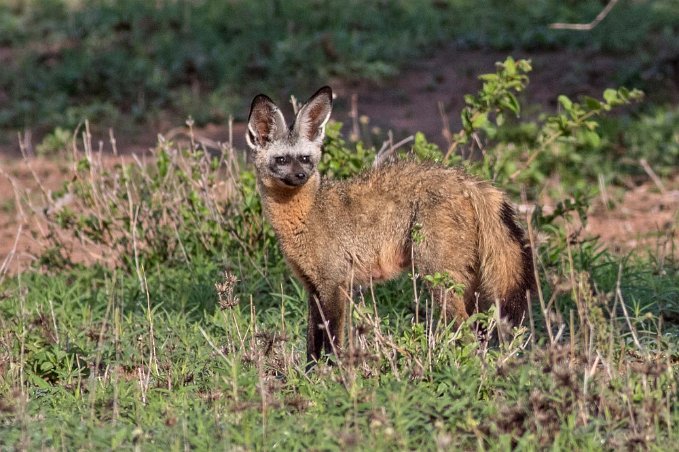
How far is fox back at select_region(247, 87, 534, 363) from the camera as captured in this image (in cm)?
573

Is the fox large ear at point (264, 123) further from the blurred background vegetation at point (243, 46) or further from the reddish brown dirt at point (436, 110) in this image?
the blurred background vegetation at point (243, 46)

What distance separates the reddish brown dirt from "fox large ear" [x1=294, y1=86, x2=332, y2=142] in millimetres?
3306

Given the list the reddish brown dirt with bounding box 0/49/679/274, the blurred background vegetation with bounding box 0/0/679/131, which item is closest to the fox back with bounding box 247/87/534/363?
the reddish brown dirt with bounding box 0/49/679/274

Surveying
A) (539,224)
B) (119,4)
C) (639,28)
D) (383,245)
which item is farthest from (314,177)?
(119,4)

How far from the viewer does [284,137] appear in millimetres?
6262

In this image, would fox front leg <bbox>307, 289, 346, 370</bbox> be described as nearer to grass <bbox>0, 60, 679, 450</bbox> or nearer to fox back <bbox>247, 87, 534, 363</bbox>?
fox back <bbox>247, 87, 534, 363</bbox>

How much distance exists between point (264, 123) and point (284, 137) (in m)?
0.14

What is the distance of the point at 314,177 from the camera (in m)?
6.21

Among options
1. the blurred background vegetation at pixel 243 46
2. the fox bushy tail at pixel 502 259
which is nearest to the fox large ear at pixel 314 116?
→ the fox bushy tail at pixel 502 259

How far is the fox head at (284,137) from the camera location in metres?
6.16

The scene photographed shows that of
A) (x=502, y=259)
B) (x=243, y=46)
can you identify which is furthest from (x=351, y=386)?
(x=243, y=46)

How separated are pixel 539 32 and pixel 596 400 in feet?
29.3

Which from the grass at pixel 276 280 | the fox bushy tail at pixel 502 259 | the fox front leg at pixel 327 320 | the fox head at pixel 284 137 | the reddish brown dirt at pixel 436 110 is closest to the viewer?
the grass at pixel 276 280

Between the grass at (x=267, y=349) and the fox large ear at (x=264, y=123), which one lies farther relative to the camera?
the fox large ear at (x=264, y=123)
